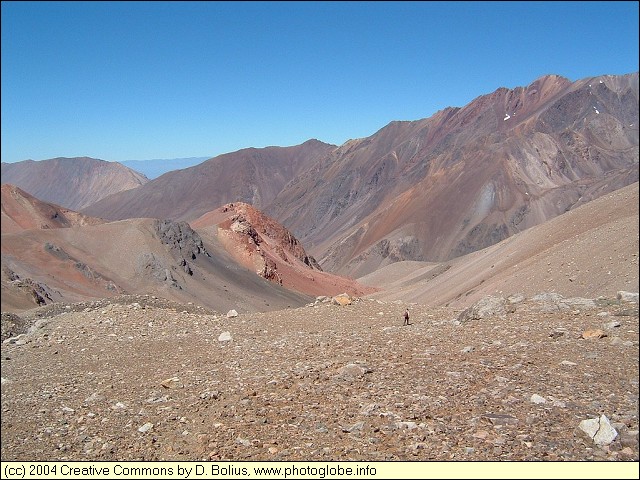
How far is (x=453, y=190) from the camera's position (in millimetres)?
96250

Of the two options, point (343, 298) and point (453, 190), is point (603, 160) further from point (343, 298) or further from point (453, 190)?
point (343, 298)

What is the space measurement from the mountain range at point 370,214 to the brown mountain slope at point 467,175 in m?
0.39

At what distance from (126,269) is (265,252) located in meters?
19.2

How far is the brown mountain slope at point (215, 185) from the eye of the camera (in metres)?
158

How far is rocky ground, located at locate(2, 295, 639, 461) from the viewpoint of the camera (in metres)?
A: 5.65

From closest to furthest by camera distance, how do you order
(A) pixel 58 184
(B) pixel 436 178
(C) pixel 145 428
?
(C) pixel 145 428, (B) pixel 436 178, (A) pixel 58 184

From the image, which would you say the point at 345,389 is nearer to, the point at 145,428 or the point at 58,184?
the point at 145,428

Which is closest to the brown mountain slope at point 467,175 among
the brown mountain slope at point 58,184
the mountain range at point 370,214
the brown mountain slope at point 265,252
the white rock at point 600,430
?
the mountain range at point 370,214

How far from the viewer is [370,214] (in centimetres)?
11962

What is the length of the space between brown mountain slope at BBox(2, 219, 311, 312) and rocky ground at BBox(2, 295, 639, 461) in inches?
496

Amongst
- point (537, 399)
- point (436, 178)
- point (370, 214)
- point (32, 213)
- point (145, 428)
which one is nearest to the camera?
point (537, 399)

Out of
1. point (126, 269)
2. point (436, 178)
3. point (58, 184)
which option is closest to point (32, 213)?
point (126, 269)

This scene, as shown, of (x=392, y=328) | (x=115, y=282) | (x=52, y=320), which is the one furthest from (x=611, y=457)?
(x=115, y=282)

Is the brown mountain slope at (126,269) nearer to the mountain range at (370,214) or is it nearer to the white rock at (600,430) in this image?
the mountain range at (370,214)
